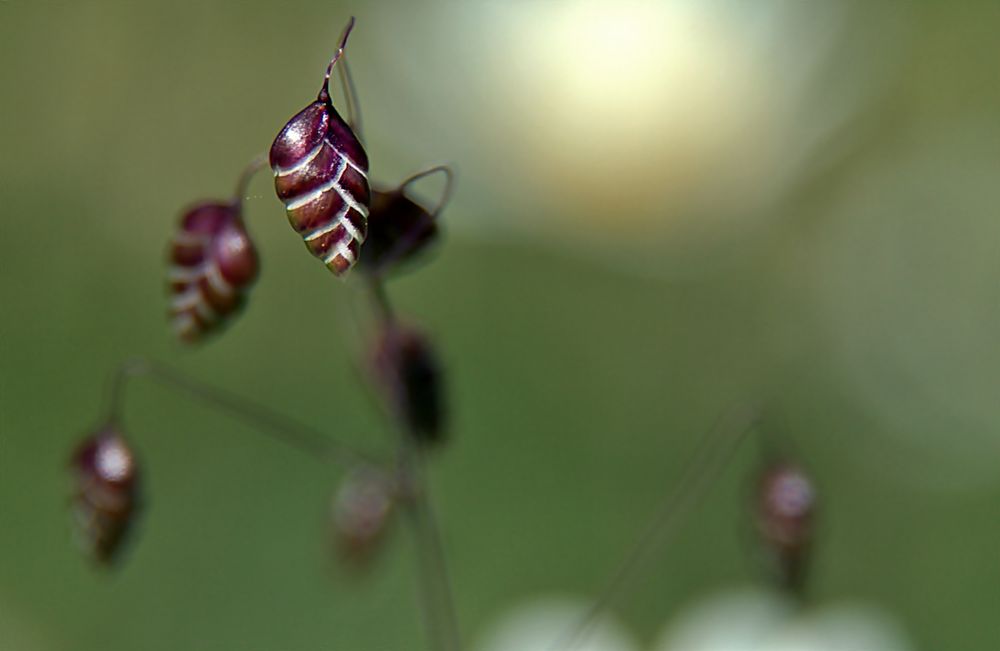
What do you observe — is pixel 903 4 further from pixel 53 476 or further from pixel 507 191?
pixel 53 476

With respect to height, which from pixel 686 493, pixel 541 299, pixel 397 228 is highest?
pixel 397 228

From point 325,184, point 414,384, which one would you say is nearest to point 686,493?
point 414,384

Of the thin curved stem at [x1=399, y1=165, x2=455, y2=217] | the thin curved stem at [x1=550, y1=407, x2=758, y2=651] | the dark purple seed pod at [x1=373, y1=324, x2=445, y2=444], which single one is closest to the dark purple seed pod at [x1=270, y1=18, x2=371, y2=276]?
the thin curved stem at [x1=399, y1=165, x2=455, y2=217]

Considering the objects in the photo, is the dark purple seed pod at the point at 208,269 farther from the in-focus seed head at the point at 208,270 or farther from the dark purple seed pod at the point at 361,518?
the dark purple seed pod at the point at 361,518

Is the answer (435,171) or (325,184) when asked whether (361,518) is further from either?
(325,184)

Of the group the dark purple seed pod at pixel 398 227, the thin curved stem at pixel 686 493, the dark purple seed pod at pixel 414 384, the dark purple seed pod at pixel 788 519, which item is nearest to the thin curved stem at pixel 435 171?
the dark purple seed pod at pixel 398 227
